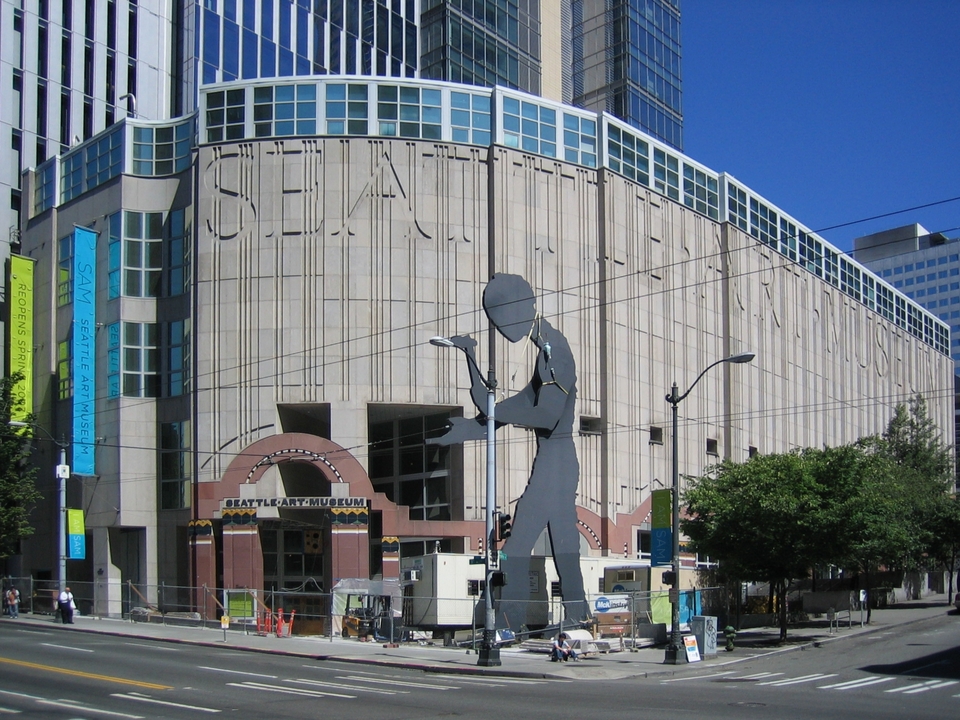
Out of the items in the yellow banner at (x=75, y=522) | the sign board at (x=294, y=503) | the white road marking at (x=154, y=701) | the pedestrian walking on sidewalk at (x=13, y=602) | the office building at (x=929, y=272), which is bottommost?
the pedestrian walking on sidewalk at (x=13, y=602)

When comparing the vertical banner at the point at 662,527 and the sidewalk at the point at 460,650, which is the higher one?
the vertical banner at the point at 662,527

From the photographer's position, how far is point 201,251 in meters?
55.8

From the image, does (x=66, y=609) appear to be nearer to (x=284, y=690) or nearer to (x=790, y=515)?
(x=284, y=690)

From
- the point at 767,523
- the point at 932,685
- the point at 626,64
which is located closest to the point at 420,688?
the point at 932,685

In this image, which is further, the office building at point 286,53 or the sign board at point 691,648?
the office building at point 286,53

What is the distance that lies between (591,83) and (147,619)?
82843 mm

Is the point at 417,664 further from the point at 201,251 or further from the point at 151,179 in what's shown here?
the point at 151,179

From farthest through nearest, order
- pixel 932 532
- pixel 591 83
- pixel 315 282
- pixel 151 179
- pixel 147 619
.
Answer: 1. pixel 591 83
2. pixel 932 532
3. pixel 151 179
4. pixel 315 282
5. pixel 147 619

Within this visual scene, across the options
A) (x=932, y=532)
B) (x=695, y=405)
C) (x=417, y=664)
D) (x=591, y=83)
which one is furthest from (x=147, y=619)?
(x=591, y=83)

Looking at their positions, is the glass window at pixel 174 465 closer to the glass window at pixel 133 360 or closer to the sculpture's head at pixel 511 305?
the glass window at pixel 133 360

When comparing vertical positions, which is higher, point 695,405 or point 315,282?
point 315,282

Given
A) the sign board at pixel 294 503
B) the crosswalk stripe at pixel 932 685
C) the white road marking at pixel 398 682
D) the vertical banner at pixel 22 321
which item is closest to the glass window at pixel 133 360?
the vertical banner at pixel 22 321

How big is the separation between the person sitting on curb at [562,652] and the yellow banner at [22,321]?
3917cm

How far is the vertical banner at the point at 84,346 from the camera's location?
56750mm
